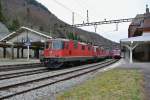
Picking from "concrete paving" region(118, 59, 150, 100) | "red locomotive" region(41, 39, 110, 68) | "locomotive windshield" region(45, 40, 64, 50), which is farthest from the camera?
"locomotive windshield" region(45, 40, 64, 50)

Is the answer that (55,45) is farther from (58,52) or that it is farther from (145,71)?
(145,71)

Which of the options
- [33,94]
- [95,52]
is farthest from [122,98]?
[95,52]

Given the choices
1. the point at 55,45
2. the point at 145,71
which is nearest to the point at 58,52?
the point at 55,45

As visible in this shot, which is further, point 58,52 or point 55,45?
point 55,45

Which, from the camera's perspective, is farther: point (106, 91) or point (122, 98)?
point (106, 91)

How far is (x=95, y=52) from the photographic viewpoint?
170 ft

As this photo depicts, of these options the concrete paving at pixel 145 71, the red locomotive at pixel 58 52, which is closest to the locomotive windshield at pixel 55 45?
the red locomotive at pixel 58 52

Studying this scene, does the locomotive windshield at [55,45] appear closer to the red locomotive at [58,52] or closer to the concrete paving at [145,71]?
the red locomotive at [58,52]

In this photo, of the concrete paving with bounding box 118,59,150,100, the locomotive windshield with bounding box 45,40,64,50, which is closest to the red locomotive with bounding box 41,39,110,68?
the locomotive windshield with bounding box 45,40,64,50

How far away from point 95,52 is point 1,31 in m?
40.4

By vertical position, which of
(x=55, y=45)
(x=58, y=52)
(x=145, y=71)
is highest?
(x=55, y=45)

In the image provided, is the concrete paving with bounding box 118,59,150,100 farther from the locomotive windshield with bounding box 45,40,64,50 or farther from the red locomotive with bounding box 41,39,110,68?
the locomotive windshield with bounding box 45,40,64,50

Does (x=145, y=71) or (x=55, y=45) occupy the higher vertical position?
(x=55, y=45)

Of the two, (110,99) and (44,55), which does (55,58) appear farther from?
(110,99)
